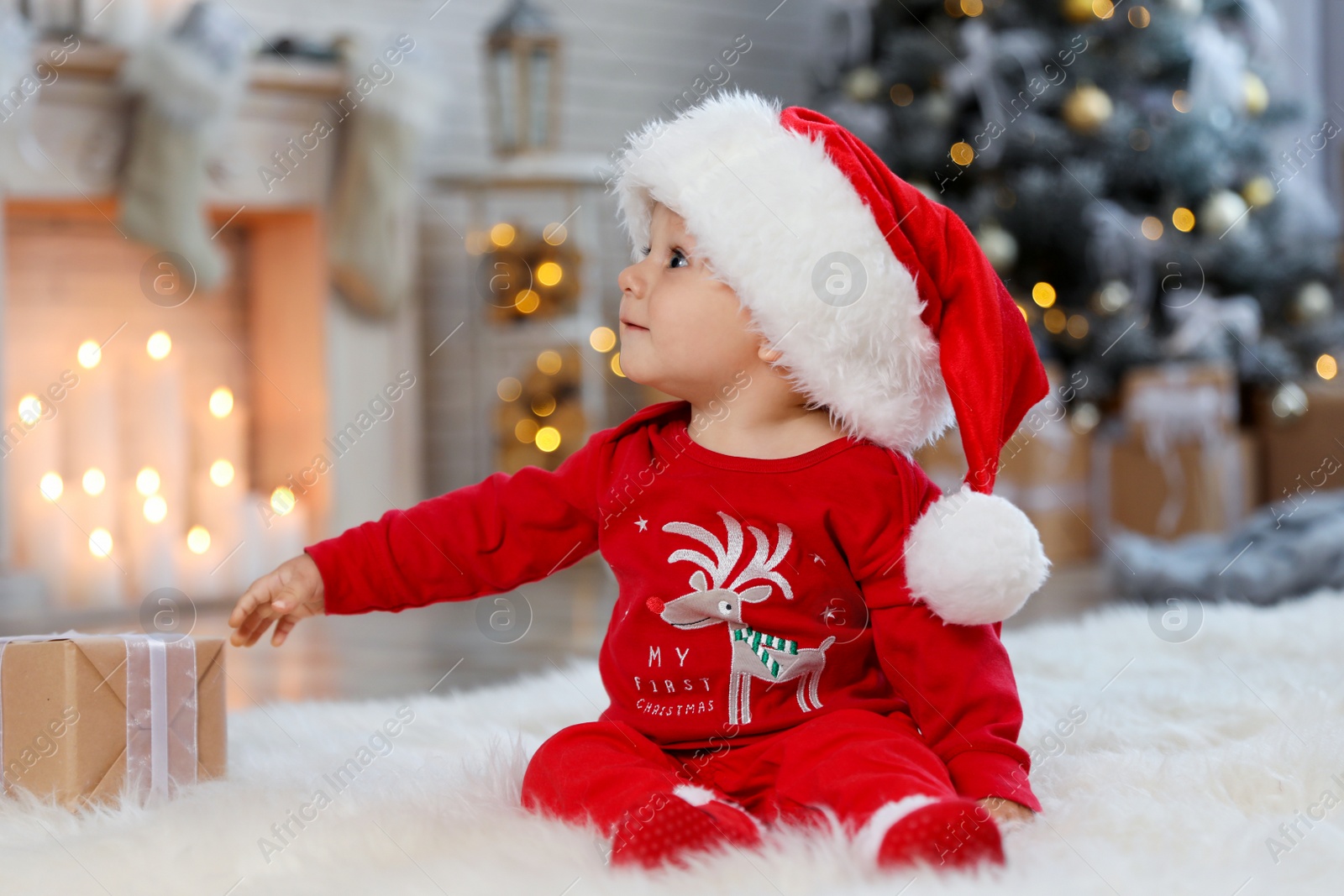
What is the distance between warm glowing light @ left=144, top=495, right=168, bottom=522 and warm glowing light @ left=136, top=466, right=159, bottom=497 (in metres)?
0.01

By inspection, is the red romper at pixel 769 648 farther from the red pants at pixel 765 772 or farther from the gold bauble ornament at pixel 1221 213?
the gold bauble ornament at pixel 1221 213

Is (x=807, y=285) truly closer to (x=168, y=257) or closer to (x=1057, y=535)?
(x=168, y=257)

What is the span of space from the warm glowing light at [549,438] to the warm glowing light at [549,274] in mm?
368

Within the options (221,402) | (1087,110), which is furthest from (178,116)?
(1087,110)

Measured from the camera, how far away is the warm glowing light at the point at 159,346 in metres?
2.69

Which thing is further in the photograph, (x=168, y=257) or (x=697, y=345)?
(x=168, y=257)

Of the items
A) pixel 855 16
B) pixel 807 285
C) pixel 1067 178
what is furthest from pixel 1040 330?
pixel 807 285

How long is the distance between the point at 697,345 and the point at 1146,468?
8.34 feet

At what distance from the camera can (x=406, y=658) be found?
6.38ft

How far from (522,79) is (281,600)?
2466mm

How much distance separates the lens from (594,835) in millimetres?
814

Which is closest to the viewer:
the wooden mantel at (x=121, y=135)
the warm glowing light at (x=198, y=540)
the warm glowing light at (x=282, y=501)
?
the wooden mantel at (x=121, y=135)

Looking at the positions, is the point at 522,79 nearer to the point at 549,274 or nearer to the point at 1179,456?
the point at 549,274

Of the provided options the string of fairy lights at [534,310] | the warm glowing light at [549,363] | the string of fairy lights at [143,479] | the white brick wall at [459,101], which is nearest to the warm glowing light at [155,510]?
the string of fairy lights at [143,479]
